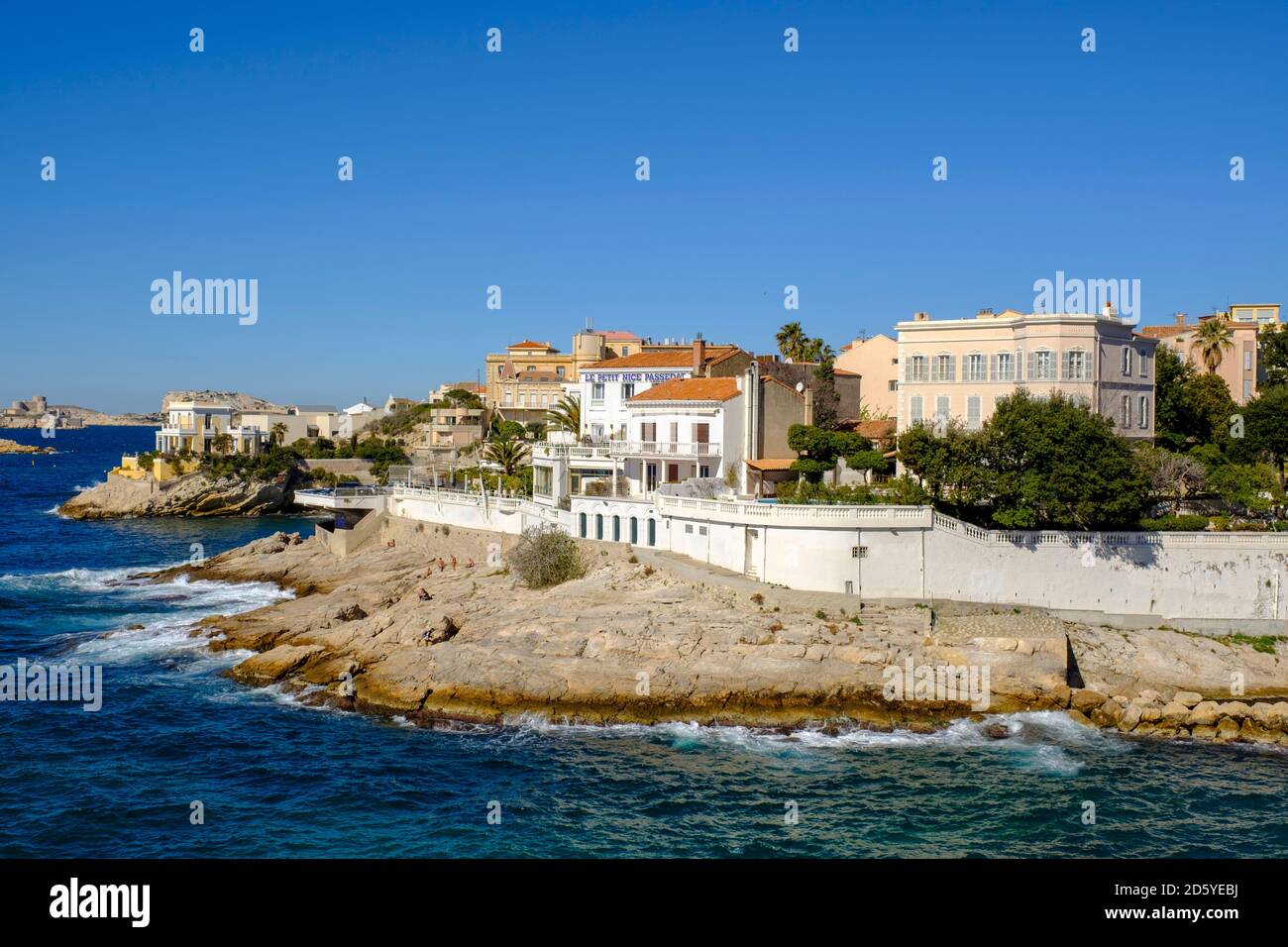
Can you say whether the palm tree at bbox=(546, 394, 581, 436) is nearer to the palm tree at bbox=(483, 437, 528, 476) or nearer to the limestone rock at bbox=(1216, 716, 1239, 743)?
the palm tree at bbox=(483, 437, 528, 476)

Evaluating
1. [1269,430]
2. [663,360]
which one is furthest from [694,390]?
[1269,430]

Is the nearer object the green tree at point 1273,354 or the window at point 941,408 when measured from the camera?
the window at point 941,408

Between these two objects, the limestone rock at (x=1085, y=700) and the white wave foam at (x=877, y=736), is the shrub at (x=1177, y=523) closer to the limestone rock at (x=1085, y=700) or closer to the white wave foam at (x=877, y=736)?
the limestone rock at (x=1085, y=700)

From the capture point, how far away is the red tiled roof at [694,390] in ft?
164

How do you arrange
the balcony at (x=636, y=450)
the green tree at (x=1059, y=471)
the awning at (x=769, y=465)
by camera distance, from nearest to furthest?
the green tree at (x=1059, y=471) < the awning at (x=769, y=465) < the balcony at (x=636, y=450)

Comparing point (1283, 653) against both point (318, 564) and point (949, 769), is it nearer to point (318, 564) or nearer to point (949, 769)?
point (949, 769)

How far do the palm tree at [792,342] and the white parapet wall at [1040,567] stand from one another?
2848 centimetres

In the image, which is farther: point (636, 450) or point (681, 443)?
point (636, 450)

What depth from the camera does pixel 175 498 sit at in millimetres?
96375

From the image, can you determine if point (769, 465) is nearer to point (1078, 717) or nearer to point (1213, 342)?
point (1078, 717)

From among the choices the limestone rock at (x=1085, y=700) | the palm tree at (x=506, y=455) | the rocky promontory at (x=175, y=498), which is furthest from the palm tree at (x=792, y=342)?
the rocky promontory at (x=175, y=498)

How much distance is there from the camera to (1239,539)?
37.7 metres

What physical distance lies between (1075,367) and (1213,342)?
23578 millimetres

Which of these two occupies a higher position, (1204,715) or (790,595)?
(790,595)
